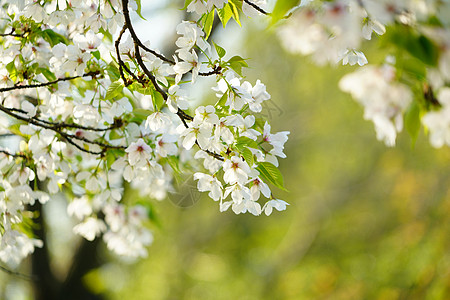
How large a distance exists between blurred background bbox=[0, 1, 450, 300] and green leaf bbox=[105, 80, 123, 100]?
433 cm

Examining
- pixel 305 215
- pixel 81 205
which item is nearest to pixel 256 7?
pixel 81 205

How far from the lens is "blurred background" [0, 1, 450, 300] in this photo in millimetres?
5441

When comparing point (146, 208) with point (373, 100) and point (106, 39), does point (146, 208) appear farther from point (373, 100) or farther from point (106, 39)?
point (373, 100)

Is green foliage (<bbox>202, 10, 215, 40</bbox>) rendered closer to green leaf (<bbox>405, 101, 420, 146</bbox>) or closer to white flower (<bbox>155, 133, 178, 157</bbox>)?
white flower (<bbox>155, 133, 178, 157</bbox>)

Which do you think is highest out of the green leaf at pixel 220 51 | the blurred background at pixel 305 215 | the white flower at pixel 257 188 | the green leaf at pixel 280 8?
the blurred background at pixel 305 215

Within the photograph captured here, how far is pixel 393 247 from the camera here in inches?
184

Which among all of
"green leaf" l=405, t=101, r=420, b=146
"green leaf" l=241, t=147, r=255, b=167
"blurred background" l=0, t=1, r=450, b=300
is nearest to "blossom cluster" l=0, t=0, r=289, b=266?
"green leaf" l=241, t=147, r=255, b=167

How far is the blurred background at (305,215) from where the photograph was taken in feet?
17.9

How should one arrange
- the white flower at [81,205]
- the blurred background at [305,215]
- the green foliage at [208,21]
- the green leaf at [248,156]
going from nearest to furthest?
1. the green leaf at [248,156]
2. the green foliage at [208,21]
3. the white flower at [81,205]
4. the blurred background at [305,215]

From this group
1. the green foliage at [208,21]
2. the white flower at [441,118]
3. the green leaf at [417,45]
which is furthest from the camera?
the green foliage at [208,21]

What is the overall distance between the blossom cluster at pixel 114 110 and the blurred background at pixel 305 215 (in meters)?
4.12

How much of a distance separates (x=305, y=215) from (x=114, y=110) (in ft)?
19.0

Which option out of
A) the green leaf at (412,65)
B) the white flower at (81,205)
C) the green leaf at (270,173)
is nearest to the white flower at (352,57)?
the green leaf at (270,173)

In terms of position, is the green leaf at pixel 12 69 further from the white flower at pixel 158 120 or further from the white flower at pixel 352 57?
the white flower at pixel 352 57
